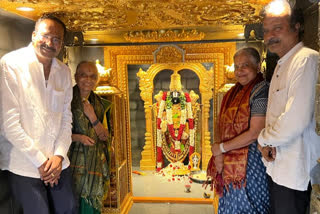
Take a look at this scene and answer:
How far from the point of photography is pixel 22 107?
1.57 m

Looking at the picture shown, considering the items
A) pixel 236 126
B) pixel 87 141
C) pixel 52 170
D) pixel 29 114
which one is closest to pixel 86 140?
pixel 87 141

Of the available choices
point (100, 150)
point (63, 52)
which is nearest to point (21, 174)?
point (100, 150)

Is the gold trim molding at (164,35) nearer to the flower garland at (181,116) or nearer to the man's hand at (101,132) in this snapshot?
the man's hand at (101,132)

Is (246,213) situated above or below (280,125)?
below

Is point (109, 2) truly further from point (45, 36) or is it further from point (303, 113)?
point (303, 113)

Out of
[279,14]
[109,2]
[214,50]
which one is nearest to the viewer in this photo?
[279,14]

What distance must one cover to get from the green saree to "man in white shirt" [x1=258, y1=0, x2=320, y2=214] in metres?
1.35

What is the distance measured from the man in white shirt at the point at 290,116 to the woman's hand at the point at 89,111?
133 cm

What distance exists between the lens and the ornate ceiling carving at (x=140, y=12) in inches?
66.6

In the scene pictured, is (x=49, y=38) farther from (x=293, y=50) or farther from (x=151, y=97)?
(x=151, y=97)

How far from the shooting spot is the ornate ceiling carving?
1.69m

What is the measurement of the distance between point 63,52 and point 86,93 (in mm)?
482

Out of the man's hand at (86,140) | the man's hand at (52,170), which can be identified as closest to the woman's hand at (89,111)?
the man's hand at (86,140)

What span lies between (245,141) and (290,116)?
48 centimetres
